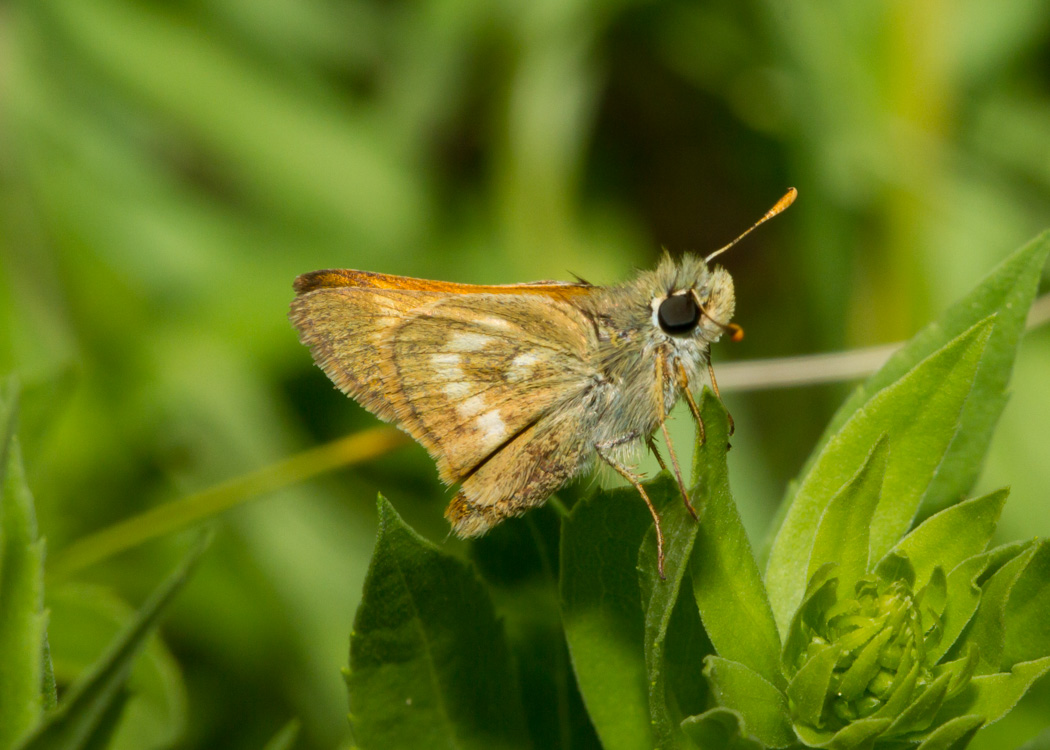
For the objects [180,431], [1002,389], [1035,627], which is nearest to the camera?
[1035,627]

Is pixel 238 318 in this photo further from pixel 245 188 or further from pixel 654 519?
pixel 654 519

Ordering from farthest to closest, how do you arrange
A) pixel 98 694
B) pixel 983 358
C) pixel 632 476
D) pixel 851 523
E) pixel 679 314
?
pixel 679 314, pixel 632 476, pixel 983 358, pixel 851 523, pixel 98 694

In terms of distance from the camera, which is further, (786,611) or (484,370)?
(484,370)

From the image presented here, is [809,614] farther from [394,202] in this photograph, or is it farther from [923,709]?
[394,202]

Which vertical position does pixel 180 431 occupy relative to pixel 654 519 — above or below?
above

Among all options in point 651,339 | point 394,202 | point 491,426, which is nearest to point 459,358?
point 491,426

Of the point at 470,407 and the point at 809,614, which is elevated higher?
the point at 470,407

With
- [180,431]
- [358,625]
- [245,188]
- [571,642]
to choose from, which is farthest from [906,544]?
[245,188]
